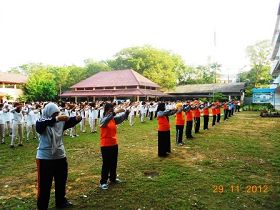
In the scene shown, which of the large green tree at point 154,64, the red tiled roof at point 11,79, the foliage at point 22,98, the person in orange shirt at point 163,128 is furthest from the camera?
the large green tree at point 154,64

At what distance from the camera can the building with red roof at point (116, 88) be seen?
134 ft

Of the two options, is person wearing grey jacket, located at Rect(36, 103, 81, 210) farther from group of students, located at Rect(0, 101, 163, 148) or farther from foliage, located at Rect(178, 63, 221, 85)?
foliage, located at Rect(178, 63, 221, 85)

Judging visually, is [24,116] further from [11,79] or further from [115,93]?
[11,79]

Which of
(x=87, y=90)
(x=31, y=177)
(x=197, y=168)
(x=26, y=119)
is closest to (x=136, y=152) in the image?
(x=197, y=168)

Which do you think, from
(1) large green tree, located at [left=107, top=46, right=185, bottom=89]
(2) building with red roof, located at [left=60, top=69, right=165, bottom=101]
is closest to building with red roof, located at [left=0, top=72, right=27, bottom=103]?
(2) building with red roof, located at [left=60, top=69, right=165, bottom=101]

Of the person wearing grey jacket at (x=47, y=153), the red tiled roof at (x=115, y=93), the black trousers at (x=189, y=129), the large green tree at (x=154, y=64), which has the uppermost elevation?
the large green tree at (x=154, y=64)

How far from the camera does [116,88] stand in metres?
43.5

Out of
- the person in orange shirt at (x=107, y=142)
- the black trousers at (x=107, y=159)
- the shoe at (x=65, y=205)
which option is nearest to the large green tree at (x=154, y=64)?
the person in orange shirt at (x=107, y=142)

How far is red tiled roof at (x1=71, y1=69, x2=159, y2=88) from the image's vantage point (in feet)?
139

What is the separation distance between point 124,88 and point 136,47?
38.5 ft

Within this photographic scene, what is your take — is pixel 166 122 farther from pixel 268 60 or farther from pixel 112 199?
pixel 268 60

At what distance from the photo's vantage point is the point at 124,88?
141 ft

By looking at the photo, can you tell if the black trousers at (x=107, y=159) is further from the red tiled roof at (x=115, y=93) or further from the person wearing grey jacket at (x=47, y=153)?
the red tiled roof at (x=115, y=93)

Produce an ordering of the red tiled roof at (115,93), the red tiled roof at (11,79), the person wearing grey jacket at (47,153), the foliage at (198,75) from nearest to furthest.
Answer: the person wearing grey jacket at (47,153) → the red tiled roof at (115,93) → the red tiled roof at (11,79) → the foliage at (198,75)
